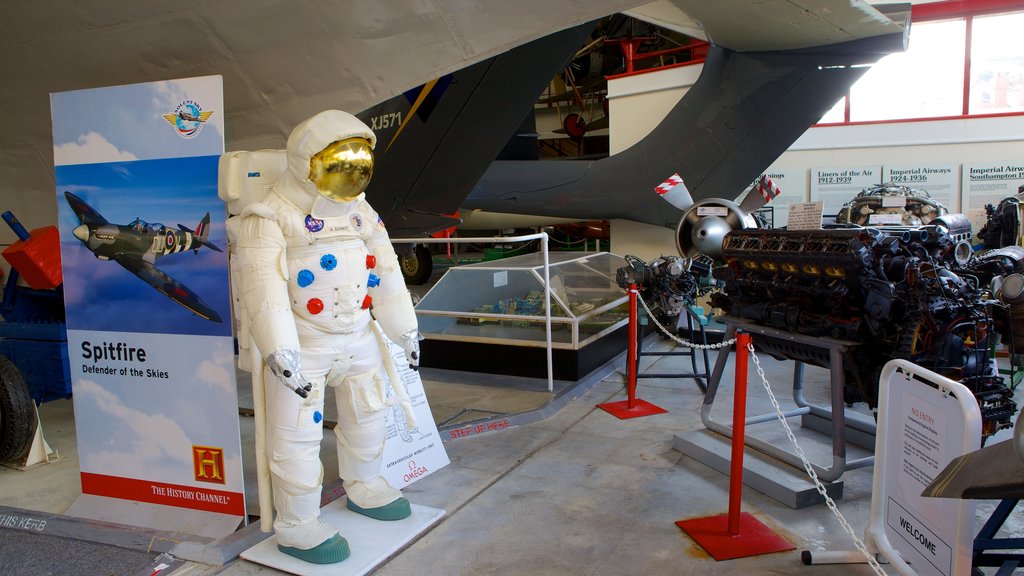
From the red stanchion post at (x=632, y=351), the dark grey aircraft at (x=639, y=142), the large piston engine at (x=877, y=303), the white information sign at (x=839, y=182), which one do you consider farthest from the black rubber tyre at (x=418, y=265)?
the large piston engine at (x=877, y=303)

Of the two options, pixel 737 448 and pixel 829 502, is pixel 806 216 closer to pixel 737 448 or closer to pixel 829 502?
pixel 737 448

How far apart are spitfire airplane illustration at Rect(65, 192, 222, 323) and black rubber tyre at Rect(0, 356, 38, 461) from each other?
5.31 ft

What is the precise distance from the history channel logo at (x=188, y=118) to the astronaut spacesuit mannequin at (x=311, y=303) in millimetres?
525

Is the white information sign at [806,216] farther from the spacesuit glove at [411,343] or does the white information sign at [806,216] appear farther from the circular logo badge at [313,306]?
the circular logo badge at [313,306]

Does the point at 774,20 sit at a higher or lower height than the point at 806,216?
higher

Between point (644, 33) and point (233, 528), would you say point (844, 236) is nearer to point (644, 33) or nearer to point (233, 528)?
point (233, 528)

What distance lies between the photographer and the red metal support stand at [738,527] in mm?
3473

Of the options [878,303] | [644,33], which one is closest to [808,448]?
[878,303]

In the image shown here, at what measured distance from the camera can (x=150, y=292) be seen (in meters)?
3.73

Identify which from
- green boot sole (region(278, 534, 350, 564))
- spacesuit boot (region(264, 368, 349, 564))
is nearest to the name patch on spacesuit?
spacesuit boot (region(264, 368, 349, 564))

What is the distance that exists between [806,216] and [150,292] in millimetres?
4246

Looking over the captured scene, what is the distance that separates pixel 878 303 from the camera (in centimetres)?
383

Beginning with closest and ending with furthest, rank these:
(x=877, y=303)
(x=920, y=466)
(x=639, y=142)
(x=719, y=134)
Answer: (x=920, y=466)
(x=877, y=303)
(x=719, y=134)
(x=639, y=142)

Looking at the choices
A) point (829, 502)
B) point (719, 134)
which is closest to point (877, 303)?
point (829, 502)
